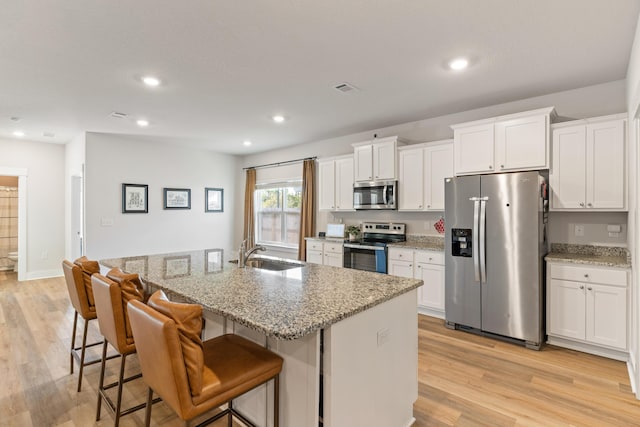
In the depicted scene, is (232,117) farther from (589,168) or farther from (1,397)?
(589,168)

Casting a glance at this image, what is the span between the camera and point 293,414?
5.16 ft

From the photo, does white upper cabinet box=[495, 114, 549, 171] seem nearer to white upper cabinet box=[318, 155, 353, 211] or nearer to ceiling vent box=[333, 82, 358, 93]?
ceiling vent box=[333, 82, 358, 93]

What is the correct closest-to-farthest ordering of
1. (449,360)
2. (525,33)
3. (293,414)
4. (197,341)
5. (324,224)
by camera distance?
(197,341) → (293,414) → (525,33) → (449,360) → (324,224)

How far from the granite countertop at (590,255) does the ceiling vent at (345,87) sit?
8.39ft

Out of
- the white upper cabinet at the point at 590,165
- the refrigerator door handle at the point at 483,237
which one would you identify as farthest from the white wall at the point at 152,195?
the white upper cabinet at the point at 590,165

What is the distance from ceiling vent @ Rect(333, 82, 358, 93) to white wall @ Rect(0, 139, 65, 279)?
20.1 ft

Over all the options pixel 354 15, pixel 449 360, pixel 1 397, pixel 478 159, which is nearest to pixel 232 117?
pixel 354 15

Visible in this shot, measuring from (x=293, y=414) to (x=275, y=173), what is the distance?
5.38 meters

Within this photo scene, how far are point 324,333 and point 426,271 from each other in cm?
286

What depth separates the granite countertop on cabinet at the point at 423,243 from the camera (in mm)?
4039

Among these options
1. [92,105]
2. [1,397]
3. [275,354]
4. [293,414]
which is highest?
[92,105]

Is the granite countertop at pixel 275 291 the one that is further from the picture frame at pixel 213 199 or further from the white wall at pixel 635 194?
the picture frame at pixel 213 199

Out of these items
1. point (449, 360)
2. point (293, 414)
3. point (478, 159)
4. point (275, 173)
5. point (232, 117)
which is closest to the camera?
point (293, 414)

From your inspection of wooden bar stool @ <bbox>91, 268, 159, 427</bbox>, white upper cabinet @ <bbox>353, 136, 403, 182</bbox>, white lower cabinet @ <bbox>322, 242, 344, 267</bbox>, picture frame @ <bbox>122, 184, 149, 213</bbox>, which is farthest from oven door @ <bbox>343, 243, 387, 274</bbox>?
picture frame @ <bbox>122, 184, 149, 213</bbox>
